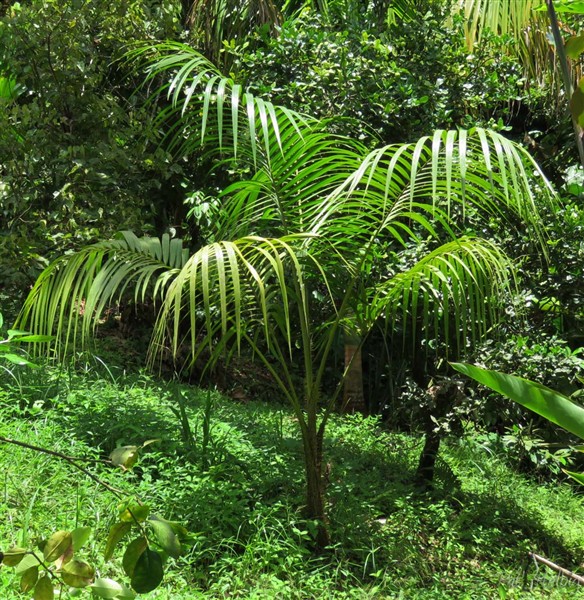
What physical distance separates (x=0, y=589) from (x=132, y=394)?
2.24m

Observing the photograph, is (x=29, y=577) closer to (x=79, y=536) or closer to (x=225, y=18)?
(x=79, y=536)

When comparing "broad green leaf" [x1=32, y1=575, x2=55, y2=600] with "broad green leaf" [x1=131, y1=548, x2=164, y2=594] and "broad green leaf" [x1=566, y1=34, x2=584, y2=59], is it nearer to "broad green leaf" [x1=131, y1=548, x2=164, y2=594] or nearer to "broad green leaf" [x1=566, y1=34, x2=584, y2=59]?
"broad green leaf" [x1=131, y1=548, x2=164, y2=594]

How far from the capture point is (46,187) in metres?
5.69

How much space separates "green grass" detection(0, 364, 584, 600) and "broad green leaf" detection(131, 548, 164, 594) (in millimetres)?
1826

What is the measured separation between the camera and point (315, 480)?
3.30 metres

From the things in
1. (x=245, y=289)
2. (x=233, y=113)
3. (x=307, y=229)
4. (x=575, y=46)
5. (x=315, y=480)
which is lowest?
(x=315, y=480)

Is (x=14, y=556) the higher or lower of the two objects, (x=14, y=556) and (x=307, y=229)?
the higher

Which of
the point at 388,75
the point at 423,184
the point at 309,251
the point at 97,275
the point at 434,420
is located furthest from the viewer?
the point at 388,75

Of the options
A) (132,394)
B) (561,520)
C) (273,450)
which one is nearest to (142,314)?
(132,394)

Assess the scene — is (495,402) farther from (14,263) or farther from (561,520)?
(14,263)

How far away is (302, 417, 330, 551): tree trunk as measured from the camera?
3.29m

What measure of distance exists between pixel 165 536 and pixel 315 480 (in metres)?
2.52

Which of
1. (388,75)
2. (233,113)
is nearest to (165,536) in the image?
(233,113)

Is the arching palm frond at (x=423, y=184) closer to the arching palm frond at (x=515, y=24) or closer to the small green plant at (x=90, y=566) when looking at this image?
the small green plant at (x=90, y=566)
